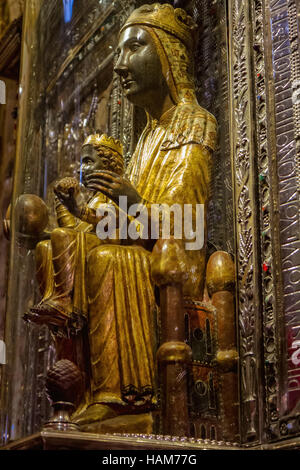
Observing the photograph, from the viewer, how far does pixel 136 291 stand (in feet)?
11.4

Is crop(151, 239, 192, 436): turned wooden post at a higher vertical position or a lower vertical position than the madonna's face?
lower

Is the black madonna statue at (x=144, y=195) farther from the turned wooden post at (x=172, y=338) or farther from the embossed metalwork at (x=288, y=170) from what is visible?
the embossed metalwork at (x=288, y=170)

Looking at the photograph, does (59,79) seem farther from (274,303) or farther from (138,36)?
(274,303)

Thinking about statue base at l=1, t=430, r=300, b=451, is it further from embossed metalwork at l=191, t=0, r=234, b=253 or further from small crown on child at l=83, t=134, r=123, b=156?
small crown on child at l=83, t=134, r=123, b=156

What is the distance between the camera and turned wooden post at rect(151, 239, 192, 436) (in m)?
3.29

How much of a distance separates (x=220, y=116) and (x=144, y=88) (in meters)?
0.32

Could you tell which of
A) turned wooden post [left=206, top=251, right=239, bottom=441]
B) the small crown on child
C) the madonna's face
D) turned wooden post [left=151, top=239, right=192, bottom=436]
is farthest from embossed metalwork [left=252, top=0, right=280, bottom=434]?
the small crown on child

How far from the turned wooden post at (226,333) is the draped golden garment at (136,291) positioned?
0.19 ft

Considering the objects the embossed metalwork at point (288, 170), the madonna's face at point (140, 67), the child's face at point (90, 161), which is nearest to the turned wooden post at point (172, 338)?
the embossed metalwork at point (288, 170)

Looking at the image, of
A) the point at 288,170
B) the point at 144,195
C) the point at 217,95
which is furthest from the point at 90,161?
the point at 288,170

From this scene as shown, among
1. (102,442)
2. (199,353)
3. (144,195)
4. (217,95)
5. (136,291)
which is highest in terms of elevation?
(217,95)

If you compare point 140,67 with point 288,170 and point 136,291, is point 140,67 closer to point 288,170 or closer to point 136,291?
point 288,170

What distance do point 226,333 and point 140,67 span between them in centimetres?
114

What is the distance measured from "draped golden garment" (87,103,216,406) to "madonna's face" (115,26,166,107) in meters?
0.31
